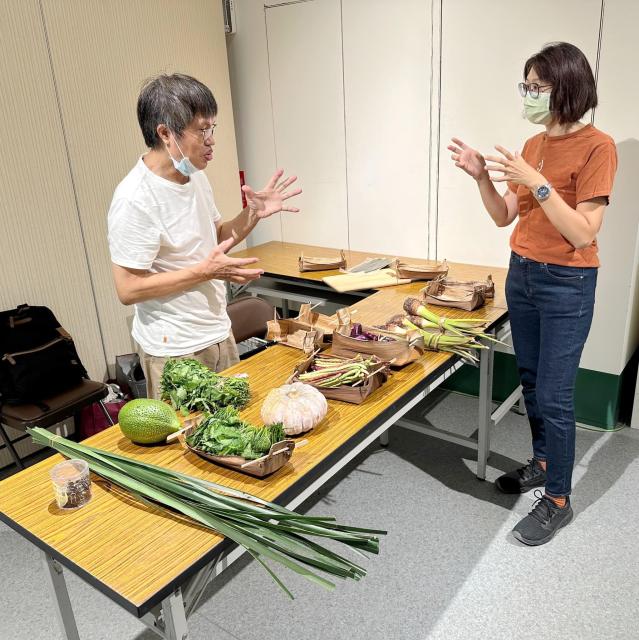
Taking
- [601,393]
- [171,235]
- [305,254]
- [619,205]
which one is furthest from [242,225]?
[601,393]

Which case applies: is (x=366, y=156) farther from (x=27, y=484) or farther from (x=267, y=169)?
(x=27, y=484)

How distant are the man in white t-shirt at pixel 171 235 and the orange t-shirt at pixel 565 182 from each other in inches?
39.1

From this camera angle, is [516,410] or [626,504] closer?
→ [626,504]

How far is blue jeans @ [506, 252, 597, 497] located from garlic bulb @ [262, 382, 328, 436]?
0.96 metres

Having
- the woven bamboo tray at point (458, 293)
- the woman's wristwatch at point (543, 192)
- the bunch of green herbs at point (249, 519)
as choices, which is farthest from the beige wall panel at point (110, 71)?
the woman's wristwatch at point (543, 192)

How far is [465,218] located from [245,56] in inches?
72.8

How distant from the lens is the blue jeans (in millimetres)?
2033

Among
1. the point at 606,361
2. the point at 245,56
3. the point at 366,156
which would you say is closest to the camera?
the point at 606,361

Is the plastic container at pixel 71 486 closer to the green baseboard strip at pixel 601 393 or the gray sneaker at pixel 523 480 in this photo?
the gray sneaker at pixel 523 480

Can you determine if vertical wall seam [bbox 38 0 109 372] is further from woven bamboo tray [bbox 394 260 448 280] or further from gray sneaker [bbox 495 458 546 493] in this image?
gray sneaker [bbox 495 458 546 493]

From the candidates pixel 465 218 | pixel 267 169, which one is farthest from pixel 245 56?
pixel 465 218

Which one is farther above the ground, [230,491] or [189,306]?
[189,306]

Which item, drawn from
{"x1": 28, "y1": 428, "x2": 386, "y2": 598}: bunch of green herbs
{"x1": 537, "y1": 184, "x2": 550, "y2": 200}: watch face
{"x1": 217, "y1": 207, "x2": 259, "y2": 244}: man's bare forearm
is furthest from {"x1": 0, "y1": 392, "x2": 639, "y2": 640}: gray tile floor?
{"x1": 537, "y1": 184, "x2": 550, "y2": 200}: watch face

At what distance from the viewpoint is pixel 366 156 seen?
3525mm
